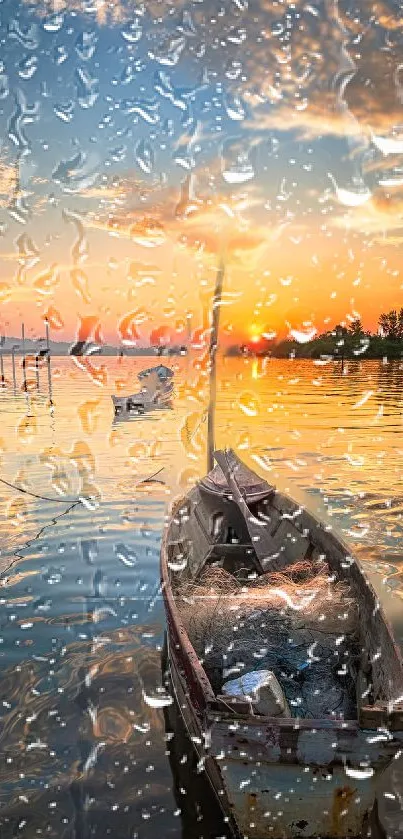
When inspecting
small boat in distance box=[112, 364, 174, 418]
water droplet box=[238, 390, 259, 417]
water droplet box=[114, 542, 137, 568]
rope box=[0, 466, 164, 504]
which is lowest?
water droplet box=[238, 390, 259, 417]

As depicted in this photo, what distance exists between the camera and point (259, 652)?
6273 millimetres

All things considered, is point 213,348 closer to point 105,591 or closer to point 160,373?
point 105,591

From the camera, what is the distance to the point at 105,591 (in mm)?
9750

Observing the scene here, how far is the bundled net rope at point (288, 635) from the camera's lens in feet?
19.2

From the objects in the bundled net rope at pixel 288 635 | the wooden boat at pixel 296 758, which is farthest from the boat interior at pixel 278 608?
the wooden boat at pixel 296 758

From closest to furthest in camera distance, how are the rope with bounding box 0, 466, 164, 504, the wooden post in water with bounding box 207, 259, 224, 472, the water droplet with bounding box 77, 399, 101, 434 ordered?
the rope with bounding box 0, 466, 164, 504, the wooden post in water with bounding box 207, 259, 224, 472, the water droplet with bounding box 77, 399, 101, 434

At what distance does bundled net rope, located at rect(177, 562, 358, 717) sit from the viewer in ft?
19.2

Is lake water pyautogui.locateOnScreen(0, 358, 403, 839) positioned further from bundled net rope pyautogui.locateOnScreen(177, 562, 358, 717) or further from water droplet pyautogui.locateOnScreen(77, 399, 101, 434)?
water droplet pyautogui.locateOnScreen(77, 399, 101, 434)

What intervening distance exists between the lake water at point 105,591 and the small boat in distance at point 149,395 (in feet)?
31.8

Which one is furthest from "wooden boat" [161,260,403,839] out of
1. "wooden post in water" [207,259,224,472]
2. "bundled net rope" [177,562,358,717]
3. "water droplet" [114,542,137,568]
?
"wooden post in water" [207,259,224,472]

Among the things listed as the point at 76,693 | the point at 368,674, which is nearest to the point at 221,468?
the point at 76,693

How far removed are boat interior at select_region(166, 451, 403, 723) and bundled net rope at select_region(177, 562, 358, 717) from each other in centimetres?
1

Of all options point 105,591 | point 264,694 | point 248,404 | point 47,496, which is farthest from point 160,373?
point 264,694

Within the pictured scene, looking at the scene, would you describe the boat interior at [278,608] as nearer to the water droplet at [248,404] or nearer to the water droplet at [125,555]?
the water droplet at [125,555]
